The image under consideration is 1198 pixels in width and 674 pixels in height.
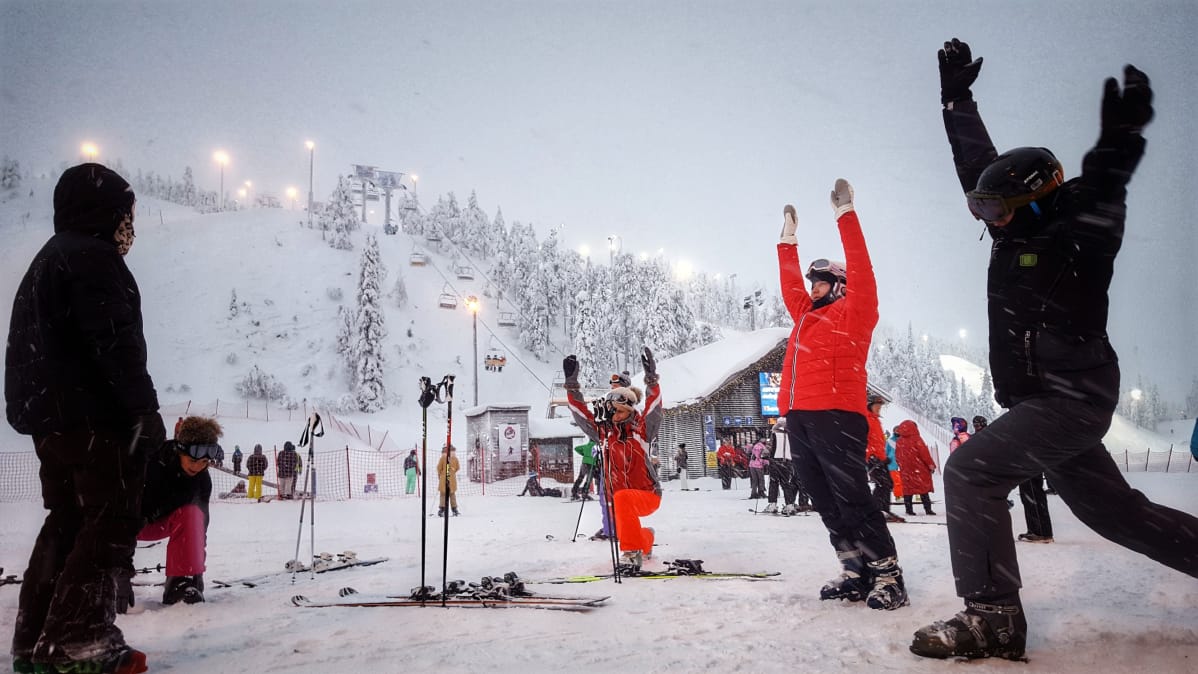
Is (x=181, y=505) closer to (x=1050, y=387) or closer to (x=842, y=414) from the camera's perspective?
(x=842, y=414)

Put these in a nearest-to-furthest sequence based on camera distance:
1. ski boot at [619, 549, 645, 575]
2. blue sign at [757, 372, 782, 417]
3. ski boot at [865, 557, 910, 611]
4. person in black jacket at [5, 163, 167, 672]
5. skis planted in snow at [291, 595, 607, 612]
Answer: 1. person in black jacket at [5, 163, 167, 672]
2. ski boot at [865, 557, 910, 611]
3. skis planted in snow at [291, 595, 607, 612]
4. ski boot at [619, 549, 645, 575]
5. blue sign at [757, 372, 782, 417]

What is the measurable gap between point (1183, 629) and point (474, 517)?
10788 mm

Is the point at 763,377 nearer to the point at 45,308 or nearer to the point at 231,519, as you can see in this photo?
the point at 231,519

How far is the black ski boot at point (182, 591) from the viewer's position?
408 cm

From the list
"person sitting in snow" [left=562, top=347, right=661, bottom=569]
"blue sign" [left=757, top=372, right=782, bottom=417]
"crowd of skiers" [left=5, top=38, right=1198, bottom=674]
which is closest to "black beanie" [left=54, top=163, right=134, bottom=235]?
"crowd of skiers" [left=5, top=38, right=1198, bottom=674]

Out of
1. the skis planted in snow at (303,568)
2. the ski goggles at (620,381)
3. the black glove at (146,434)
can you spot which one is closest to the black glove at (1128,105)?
the black glove at (146,434)

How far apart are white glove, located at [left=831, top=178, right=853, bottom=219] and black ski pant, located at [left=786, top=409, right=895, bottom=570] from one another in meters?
1.19

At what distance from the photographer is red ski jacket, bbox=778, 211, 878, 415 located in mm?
3664

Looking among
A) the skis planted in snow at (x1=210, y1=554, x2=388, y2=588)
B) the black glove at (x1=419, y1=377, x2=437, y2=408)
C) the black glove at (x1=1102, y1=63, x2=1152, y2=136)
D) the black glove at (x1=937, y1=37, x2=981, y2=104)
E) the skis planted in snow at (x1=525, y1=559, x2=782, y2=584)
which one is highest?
the black glove at (x1=937, y1=37, x2=981, y2=104)

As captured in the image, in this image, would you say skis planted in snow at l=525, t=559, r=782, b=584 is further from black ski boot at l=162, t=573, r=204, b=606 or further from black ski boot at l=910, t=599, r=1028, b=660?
black ski boot at l=162, t=573, r=204, b=606

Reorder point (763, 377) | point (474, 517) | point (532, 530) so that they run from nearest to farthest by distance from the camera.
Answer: point (532, 530), point (474, 517), point (763, 377)

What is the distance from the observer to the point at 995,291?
2520mm

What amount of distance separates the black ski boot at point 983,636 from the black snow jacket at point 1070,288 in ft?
2.59

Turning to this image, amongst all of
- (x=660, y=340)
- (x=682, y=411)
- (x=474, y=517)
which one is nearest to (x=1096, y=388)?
(x=474, y=517)
